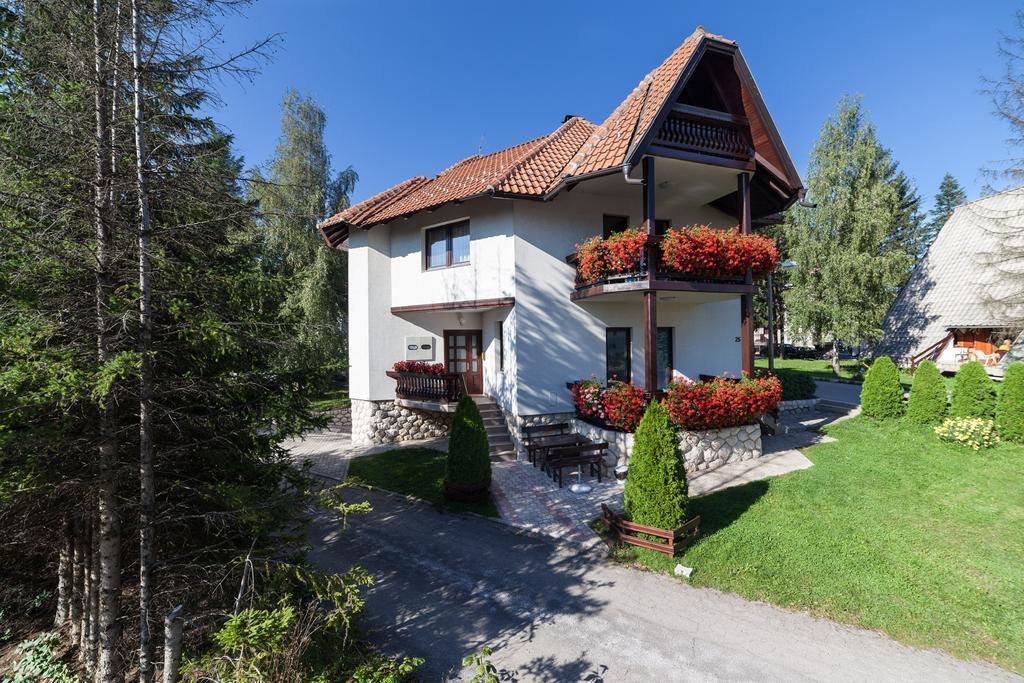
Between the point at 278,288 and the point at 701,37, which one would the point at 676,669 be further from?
the point at 701,37

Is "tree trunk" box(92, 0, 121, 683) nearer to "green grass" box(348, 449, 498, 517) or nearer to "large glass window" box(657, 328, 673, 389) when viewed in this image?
"green grass" box(348, 449, 498, 517)

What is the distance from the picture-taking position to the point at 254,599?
13.7ft

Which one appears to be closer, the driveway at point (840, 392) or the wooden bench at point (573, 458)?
the wooden bench at point (573, 458)

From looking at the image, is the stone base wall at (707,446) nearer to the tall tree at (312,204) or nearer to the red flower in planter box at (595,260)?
the red flower in planter box at (595,260)

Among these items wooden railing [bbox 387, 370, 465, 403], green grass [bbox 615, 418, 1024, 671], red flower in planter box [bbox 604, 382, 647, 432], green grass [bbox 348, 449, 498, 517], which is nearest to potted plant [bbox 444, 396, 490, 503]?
green grass [bbox 348, 449, 498, 517]

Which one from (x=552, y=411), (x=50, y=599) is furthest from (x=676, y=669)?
(x=50, y=599)

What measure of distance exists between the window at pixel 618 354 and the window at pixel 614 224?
2.94 meters

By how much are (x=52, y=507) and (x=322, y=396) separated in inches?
113

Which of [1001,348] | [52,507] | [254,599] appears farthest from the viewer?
[1001,348]

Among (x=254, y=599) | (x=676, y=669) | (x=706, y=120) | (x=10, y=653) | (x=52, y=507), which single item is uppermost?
(x=706, y=120)

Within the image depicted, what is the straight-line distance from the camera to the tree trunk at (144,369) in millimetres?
3826

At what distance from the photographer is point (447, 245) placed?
13.8m

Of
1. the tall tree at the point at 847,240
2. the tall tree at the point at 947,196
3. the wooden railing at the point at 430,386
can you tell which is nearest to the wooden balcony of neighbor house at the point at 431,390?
the wooden railing at the point at 430,386

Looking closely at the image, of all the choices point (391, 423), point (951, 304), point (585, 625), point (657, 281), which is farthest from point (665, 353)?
point (951, 304)
